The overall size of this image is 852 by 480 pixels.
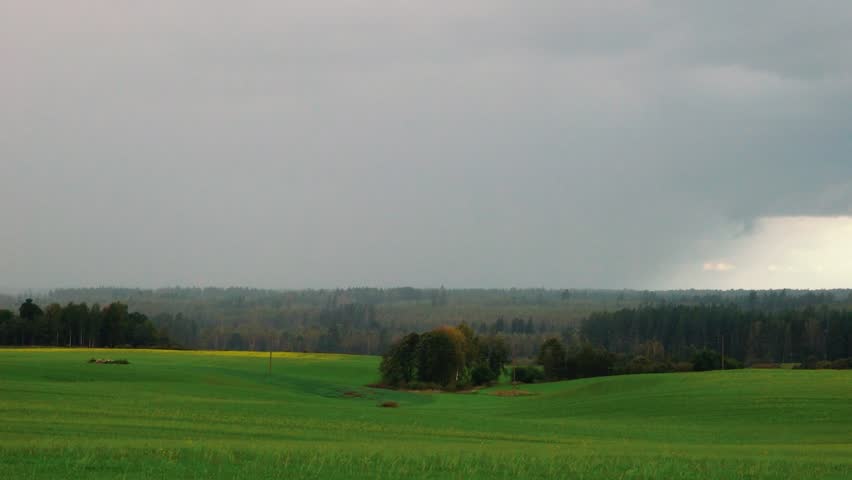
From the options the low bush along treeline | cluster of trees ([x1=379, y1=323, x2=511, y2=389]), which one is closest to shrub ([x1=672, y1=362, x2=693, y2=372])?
the low bush along treeline

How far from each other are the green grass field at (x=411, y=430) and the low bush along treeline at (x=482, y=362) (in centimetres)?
1808

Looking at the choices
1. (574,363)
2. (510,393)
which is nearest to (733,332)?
(574,363)

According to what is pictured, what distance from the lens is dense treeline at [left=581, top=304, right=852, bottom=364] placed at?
13262 cm

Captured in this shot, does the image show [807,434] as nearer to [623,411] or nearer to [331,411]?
[623,411]

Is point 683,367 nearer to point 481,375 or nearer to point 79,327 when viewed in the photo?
point 481,375

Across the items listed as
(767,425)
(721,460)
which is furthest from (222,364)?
(721,460)

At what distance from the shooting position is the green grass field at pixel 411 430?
69.6 feet

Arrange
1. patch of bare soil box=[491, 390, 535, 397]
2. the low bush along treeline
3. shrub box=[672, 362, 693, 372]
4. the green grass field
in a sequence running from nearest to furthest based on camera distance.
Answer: the green grass field
patch of bare soil box=[491, 390, 535, 397]
the low bush along treeline
shrub box=[672, 362, 693, 372]

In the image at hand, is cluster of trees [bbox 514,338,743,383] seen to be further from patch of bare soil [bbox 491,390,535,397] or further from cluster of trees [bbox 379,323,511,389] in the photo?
patch of bare soil [bbox 491,390,535,397]

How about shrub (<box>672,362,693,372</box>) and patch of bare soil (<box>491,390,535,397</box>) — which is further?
shrub (<box>672,362,693,372</box>)

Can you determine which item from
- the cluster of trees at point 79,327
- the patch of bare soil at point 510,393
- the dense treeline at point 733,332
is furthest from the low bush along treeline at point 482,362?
the cluster of trees at point 79,327

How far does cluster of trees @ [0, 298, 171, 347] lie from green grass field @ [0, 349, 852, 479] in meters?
56.6

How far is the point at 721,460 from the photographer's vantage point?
25797 mm

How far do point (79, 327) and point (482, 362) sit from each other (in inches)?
2507
